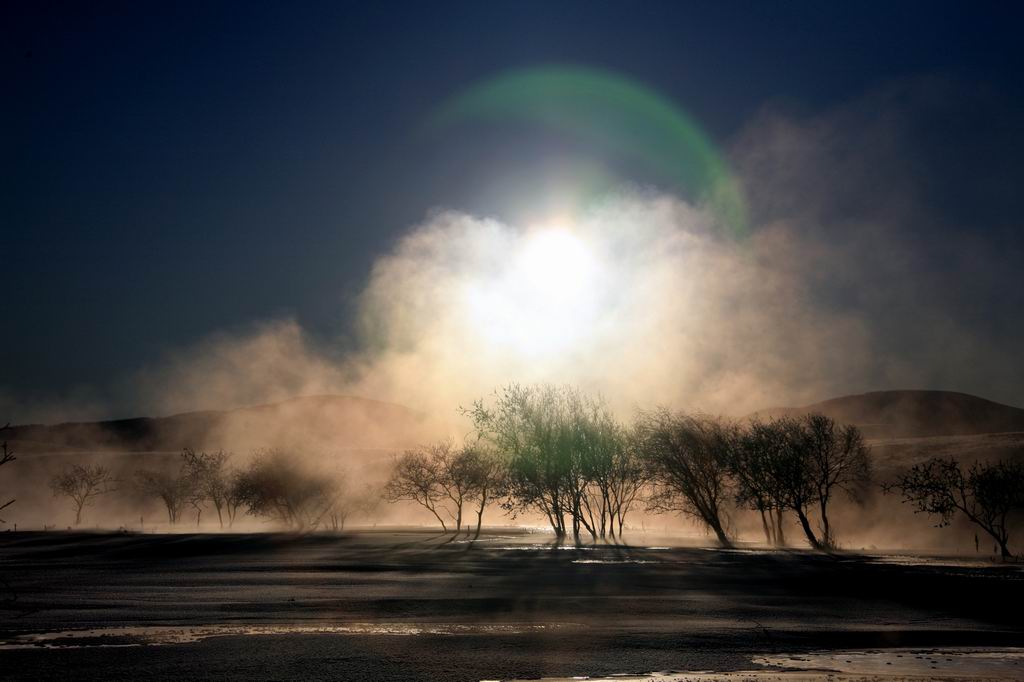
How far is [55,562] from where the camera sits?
45281 mm

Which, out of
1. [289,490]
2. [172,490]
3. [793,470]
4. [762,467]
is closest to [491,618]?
[793,470]

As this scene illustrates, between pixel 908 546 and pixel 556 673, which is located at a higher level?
pixel 556 673

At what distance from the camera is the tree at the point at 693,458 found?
234 ft

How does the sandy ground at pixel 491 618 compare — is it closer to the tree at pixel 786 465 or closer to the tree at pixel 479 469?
the tree at pixel 786 465

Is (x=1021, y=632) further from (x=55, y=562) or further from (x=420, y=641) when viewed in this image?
(x=55, y=562)

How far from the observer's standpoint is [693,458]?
235 feet

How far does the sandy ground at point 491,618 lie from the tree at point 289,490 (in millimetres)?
53862

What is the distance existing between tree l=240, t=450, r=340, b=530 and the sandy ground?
5386 cm

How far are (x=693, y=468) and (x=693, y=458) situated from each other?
3.62 ft

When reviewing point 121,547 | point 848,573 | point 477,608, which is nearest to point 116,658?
point 477,608

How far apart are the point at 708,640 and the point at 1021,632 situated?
905 cm

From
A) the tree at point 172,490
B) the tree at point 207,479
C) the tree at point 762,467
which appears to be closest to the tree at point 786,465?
the tree at point 762,467

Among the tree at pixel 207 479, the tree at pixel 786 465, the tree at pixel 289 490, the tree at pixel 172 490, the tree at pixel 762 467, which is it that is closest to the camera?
the tree at pixel 786 465

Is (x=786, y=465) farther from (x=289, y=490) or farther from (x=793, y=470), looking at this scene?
(x=289, y=490)
